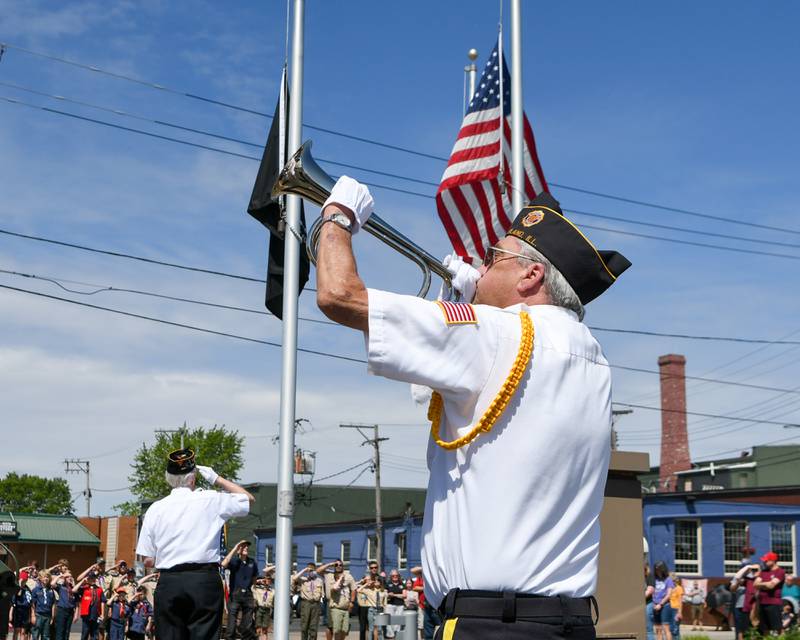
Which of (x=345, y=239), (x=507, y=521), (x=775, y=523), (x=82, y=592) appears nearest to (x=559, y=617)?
(x=507, y=521)

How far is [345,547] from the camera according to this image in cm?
5094

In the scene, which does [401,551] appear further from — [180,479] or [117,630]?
[180,479]

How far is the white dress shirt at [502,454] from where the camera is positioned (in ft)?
7.73

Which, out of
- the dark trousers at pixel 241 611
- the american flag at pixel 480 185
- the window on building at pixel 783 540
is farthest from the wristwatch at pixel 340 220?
the window on building at pixel 783 540

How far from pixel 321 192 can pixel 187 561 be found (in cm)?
478

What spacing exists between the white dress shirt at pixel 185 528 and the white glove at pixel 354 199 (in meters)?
4.93

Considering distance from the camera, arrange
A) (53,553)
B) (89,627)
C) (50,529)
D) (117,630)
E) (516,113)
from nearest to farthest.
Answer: (516,113), (117,630), (89,627), (50,529), (53,553)

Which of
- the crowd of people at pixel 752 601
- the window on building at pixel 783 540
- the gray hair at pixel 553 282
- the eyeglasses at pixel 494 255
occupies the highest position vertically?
the eyeglasses at pixel 494 255

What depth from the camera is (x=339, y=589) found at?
25219 mm

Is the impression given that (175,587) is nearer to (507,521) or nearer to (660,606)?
(507,521)

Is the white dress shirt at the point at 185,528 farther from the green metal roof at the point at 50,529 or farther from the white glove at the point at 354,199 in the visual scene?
the green metal roof at the point at 50,529

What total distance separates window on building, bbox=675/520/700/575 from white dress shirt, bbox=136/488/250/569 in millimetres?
28394

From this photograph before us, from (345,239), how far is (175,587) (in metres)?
5.20

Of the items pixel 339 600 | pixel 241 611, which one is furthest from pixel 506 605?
Answer: pixel 339 600
